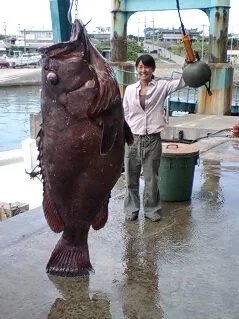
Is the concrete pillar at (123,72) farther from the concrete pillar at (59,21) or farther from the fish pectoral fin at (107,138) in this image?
the fish pectoral fin at (107,138)

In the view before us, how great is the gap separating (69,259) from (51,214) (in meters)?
0.45

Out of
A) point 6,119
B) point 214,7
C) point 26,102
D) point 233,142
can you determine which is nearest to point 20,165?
point 233,142

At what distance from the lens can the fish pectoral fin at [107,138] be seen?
2.96 m

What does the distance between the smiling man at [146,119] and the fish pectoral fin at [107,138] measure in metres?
2.32

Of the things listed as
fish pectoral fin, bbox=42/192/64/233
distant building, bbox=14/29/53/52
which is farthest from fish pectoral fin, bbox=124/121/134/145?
distant building, bbox=14/29/53/52

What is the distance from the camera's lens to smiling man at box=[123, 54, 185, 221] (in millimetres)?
5344

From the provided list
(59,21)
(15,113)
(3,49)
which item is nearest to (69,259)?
(59,21)

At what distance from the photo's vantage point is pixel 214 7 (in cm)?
1574

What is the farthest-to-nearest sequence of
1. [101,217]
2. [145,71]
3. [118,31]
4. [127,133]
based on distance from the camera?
[118,31] → [145,71] → [101,217] → [127,133]

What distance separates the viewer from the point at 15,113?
3503 centimetres

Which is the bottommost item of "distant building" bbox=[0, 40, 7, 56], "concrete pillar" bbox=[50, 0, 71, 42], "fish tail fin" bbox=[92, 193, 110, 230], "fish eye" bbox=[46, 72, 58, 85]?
"distant building" bbox=[0, 40, 7, 56]

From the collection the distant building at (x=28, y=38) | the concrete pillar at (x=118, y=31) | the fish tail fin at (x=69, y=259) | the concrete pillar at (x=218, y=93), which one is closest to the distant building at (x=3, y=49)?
the distant building at (x=28, y=38)

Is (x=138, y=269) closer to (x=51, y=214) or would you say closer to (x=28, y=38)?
(x=51, y=214)

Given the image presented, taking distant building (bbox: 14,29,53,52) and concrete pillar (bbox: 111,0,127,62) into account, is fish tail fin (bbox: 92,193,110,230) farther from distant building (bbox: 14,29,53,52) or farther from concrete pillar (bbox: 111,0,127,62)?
distant building (bbox: 14,29,53,52)
